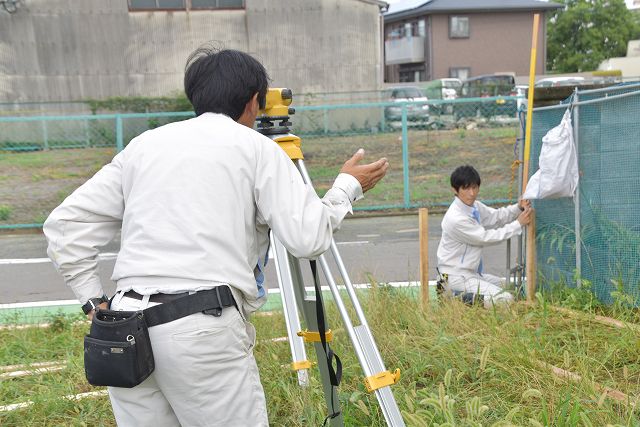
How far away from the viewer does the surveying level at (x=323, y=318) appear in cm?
226

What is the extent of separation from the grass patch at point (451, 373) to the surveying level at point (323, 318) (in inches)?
16.3

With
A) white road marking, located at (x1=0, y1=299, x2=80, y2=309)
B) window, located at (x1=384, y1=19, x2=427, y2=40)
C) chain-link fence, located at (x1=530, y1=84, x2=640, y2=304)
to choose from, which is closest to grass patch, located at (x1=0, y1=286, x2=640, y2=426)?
chain-link fence, located at (x1=530, y1=84, x2=640, y2=304)

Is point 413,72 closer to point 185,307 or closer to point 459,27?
point 459,27

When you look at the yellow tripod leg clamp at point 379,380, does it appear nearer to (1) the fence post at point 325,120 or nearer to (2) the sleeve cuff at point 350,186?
(2) the sleeve cuff at point 350,186

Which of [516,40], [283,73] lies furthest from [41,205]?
[516,40]

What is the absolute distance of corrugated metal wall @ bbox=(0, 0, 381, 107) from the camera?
20.0 metres

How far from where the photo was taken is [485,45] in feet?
130

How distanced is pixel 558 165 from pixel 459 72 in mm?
36057

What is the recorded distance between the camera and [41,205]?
37.2ft

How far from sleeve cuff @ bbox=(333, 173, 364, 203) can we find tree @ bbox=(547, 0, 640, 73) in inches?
1849

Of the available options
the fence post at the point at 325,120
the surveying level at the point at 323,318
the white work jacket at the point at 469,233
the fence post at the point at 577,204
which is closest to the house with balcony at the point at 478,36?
the fence post at the point at 325,120

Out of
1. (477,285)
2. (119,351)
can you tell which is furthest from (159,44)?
(119,351)

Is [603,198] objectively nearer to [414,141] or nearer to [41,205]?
[41,205]

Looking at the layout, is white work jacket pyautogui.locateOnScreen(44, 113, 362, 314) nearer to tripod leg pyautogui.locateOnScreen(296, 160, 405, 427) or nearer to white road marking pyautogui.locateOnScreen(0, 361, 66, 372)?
tripod leg pyautogui.locateOnScreen(296, 160, 405, 427)
